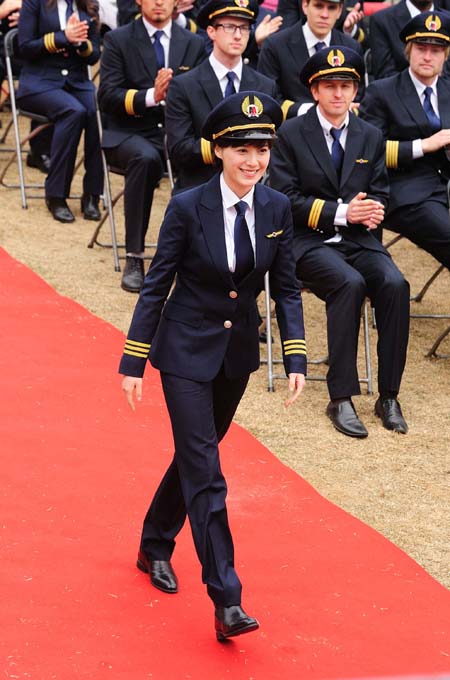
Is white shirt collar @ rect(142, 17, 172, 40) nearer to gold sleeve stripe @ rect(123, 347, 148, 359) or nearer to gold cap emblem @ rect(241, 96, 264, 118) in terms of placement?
gold cap emblem @ rect(241, 96, 264, 118)

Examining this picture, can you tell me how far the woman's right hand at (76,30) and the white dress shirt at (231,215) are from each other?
4.86 meters

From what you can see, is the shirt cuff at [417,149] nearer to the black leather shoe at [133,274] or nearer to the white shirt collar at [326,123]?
the white shirt collar at [326,123]

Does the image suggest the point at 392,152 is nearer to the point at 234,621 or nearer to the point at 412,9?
the point at 412,9

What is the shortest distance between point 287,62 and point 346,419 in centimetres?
275

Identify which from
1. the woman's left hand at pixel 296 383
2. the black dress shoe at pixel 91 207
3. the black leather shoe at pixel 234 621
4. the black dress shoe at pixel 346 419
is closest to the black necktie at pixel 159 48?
the black dress shoe at pixel 91 207

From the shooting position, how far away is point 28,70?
9094mm

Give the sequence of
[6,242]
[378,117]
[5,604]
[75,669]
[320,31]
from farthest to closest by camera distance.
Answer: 1. [6,242]
2. [320,31]
3. [378,117]
4. [5,604]
5. [75,669]

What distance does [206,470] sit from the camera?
4.10 metres

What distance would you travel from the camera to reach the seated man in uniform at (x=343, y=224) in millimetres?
6301

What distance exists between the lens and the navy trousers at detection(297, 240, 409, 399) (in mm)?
6285

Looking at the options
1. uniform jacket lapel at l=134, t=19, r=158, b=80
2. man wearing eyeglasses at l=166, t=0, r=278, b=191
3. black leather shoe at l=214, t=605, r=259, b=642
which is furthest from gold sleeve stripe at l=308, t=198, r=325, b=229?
black leather shoe at l=214, t=605, r=259, b=642

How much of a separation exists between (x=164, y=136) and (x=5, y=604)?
14.7ft

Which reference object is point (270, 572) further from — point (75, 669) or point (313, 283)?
point (313, 283)

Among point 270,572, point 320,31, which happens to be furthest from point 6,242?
point 270,572
